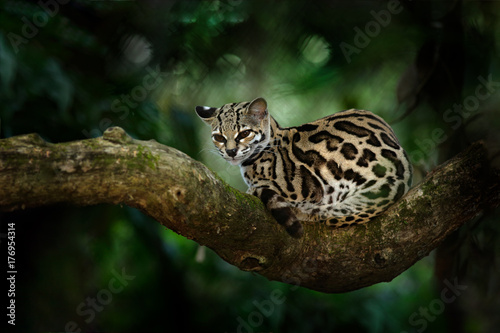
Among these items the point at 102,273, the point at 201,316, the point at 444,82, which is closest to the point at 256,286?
the point at 201,316

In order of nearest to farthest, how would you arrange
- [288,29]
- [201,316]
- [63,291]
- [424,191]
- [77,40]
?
1. [424,191]
2. [77,40]
3. [63,291]
4. [288,29]
5. [201,316]

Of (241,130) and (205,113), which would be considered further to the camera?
(205,113)

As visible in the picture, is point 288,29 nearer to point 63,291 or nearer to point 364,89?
point 364,89

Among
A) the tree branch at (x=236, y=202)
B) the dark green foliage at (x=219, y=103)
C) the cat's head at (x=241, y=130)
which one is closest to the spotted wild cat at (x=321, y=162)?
the cat's head at (x=241, y=130)

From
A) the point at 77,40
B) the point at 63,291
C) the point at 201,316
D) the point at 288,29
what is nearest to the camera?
the point at 77,40

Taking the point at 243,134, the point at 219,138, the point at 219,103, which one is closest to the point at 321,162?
the point at 243,134

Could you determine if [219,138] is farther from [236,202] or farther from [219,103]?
[219,103]
